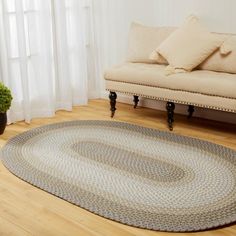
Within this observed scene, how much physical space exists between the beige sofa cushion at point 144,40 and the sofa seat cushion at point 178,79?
17 centimetres

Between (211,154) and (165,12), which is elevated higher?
(165,12)

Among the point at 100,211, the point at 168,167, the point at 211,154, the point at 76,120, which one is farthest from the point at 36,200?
the point at 76,120

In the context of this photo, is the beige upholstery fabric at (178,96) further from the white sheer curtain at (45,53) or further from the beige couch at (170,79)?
the white sheer curtain at (45,53)

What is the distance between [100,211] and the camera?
251 cm

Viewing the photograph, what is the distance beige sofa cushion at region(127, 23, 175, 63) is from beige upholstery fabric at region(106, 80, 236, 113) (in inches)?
17.1

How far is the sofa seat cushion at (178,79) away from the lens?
11.5 feet

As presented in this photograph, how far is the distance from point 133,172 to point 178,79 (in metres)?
1.09

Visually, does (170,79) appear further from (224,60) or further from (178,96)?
(224,60)

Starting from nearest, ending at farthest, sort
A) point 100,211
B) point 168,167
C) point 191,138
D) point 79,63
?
point 100,211 → point 168,167 → point 191,138 → point 79,63

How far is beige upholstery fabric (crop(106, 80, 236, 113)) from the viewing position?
351 cm

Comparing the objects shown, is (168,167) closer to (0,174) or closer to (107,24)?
(0,174)

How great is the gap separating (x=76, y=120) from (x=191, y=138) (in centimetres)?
119

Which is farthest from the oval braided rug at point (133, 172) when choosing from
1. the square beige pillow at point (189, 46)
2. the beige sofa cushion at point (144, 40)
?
the beige sofa cushion at point (144, 40)

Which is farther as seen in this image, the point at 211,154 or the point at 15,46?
the point at 15,46
